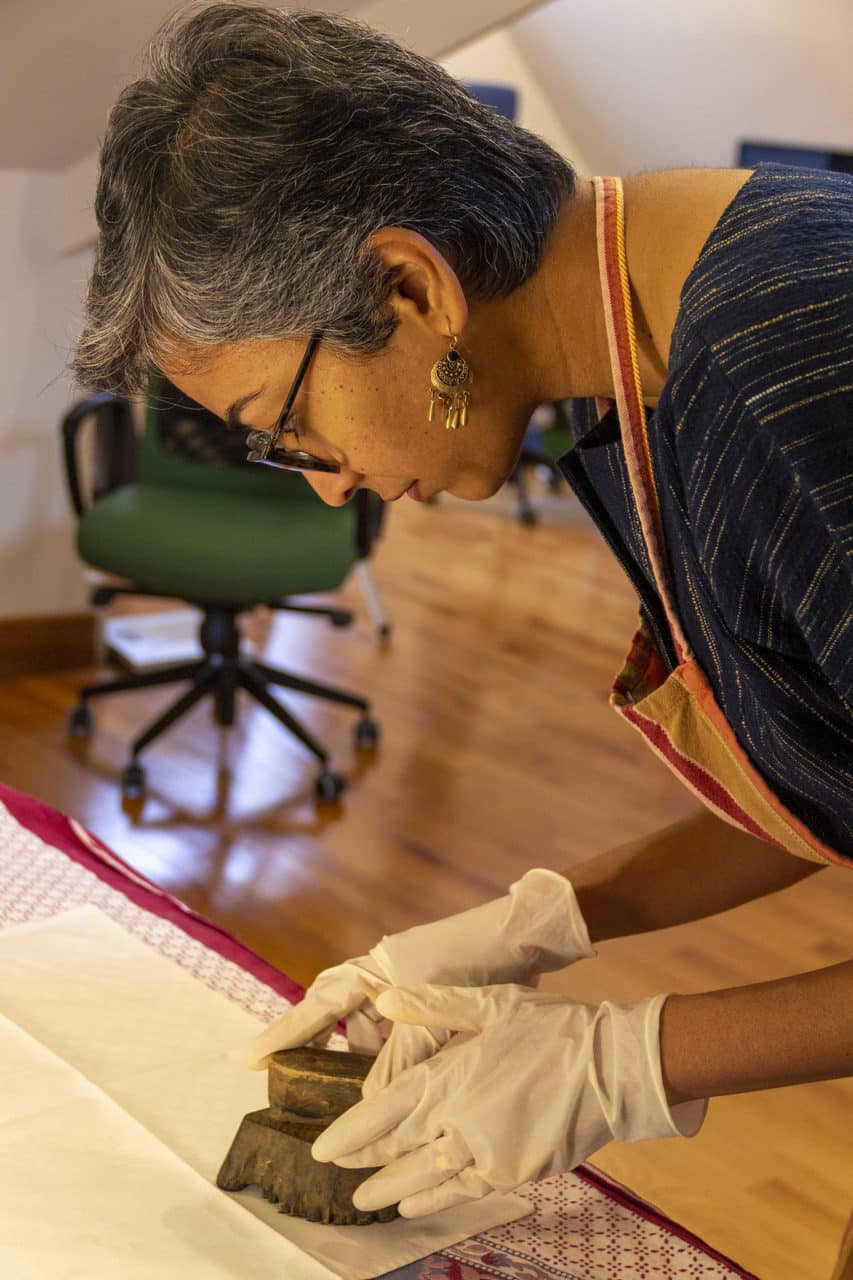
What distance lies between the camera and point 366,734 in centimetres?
316

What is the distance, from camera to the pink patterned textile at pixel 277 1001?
1.01 metres

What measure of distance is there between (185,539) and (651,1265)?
1.98 m

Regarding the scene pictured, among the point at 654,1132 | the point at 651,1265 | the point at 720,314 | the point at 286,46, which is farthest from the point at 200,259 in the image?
the point at 651,1265

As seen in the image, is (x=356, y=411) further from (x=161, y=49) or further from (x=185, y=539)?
(x=185, y=539)

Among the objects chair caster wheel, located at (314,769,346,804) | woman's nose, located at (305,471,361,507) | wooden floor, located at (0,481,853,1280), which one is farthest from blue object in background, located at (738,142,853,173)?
woman's nose, located at (305,471,361,507)

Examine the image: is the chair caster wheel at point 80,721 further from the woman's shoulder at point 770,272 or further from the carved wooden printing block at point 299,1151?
the woman's shoulder at point 770,272

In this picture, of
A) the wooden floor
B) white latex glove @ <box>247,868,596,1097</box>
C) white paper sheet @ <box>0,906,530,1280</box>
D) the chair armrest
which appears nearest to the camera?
white paper sheet @ <box>0,906,530,1280</box>

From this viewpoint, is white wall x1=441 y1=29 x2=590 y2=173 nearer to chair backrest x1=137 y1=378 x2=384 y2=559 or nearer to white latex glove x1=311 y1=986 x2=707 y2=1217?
chair backrest x1=137 y1=378 x2=384 y2=559

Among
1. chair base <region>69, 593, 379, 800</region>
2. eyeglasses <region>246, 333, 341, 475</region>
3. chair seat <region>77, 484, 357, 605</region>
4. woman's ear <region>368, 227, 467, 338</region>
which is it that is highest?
woman's ear <region>368, 227, 467, 338</region>

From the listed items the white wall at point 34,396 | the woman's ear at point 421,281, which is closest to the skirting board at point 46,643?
the white wall at point 34,396

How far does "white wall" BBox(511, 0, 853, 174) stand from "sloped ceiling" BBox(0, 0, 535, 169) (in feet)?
7.87

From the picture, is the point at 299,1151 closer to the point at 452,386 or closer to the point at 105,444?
the point at 452,386

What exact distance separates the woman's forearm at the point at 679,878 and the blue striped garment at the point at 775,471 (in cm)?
24

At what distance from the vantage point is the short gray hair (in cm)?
91
